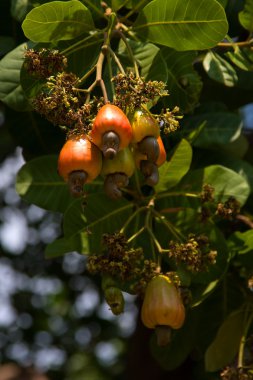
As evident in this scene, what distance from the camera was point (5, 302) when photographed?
4461 millimetres

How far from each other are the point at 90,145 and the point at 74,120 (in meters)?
0.07

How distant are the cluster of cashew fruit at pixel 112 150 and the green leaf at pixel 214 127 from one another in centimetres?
58

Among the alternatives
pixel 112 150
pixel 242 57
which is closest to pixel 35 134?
pixel 242 57

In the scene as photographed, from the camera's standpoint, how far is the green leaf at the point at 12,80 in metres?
1.59

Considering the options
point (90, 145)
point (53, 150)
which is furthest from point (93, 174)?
point (53, 150)

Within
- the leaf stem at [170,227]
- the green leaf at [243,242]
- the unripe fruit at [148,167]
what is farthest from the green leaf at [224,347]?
the unripe fruit at [148,167]

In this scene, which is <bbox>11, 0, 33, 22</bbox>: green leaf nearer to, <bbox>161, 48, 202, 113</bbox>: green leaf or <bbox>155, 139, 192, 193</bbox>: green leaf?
<bbox>161, 48, 202, 113</bbox>: green leaf

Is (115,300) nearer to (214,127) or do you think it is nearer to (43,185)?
(43,185)

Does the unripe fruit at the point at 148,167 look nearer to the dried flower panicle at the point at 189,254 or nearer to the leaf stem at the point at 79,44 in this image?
the dried flower panicle at the point at 189,254

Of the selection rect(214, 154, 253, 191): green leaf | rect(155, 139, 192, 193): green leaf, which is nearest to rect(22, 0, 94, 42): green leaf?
rect(155, 139, 192, 193): green leaf

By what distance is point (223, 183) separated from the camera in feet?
5.59

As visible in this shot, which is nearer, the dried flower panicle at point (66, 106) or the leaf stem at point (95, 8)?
the dried flower panicle at point (66, 106)

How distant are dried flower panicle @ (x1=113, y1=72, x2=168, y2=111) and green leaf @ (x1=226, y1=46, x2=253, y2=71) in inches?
17.9

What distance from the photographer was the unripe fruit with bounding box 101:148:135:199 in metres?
1.24
